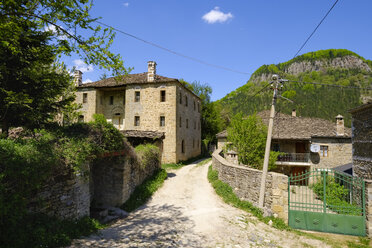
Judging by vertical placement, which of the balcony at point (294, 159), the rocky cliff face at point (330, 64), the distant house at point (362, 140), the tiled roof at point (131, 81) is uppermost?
the rocky cliff face at point (330, 64)

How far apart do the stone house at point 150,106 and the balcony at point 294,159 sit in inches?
408

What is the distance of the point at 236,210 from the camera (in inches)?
364

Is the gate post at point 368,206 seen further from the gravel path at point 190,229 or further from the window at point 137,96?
the window at point 137,96

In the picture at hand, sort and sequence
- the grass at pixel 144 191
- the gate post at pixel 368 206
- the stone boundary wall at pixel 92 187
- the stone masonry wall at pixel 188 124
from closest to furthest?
the stone boundary wall at pixel 92 187, the gate post at pixel 368 206, the grass at pixel 144 191, the stone masonry wall at pixel 188 124

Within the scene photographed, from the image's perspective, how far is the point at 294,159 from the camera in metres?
21.8

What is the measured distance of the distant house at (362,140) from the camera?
11.3m

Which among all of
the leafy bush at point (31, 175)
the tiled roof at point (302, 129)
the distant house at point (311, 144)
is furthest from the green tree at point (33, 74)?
the tiled roof at point (302, 129)

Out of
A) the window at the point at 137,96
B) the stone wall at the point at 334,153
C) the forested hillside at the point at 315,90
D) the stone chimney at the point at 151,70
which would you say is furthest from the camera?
the forested hillside at the point at 315,90

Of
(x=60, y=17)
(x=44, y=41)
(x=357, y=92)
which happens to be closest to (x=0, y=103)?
(x=44, y=41)

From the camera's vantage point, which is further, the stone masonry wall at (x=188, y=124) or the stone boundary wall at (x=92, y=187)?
the stone masonry wall at (x=188, y=124)

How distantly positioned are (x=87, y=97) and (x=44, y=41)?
16602mm

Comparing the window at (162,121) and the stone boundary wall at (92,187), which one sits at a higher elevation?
the window at (162,121)

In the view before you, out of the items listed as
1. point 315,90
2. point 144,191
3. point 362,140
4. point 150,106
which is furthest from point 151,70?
point 315,90

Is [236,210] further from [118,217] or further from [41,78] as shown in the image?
[41,78]
